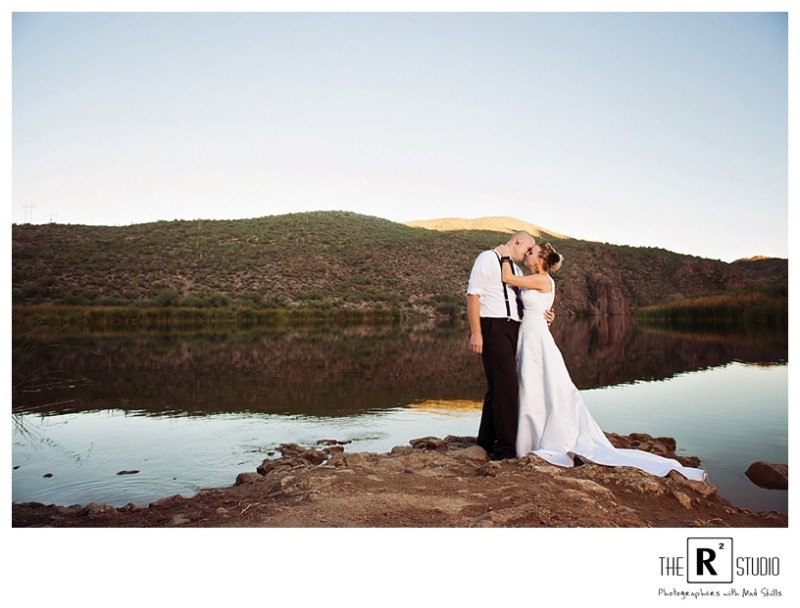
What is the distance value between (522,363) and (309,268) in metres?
46.3

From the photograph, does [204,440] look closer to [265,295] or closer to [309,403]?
[309,403]

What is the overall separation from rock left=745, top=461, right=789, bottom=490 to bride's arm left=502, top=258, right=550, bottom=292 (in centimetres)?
255

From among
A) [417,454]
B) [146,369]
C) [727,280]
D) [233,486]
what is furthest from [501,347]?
[727,280]

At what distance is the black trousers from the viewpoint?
241 inches

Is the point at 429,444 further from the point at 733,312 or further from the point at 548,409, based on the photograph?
the point at 733,312

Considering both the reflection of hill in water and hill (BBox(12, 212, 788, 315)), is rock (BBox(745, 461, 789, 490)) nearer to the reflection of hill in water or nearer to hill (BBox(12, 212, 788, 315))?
the reflection of hill in water

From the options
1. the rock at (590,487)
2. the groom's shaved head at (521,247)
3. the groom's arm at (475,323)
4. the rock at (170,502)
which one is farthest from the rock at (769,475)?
the rock at (170,502)

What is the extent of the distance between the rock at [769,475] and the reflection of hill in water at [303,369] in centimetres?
532

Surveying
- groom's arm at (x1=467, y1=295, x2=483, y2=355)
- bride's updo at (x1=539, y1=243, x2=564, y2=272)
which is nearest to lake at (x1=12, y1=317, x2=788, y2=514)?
groom's arm at (x1=467, y1=295, x2=483, y2=355)

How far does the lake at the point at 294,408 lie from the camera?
21.5ft
